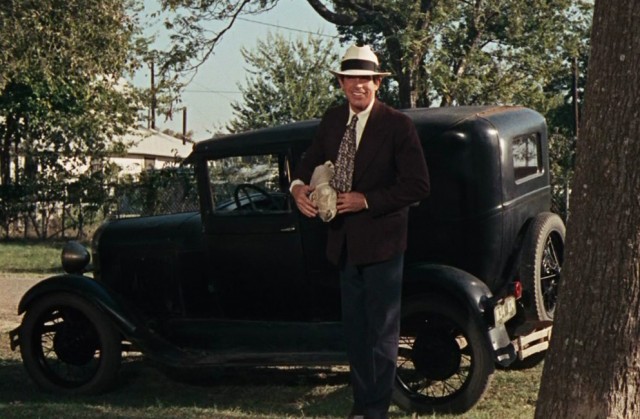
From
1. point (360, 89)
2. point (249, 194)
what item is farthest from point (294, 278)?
point (360, 89)

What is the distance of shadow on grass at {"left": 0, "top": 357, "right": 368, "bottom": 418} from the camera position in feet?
22.4

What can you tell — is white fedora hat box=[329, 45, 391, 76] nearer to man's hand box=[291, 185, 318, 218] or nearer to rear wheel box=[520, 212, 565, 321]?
man's hand box=[291, 185, 318, 218]

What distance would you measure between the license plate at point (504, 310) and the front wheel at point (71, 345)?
108 inches

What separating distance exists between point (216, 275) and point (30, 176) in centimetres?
2262

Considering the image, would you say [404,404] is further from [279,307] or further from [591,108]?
[591,108]

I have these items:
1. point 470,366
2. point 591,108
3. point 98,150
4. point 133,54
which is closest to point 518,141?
point 470,366

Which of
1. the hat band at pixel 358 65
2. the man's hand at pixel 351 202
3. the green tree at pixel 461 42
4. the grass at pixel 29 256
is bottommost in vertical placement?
the grass at pixel 29 256

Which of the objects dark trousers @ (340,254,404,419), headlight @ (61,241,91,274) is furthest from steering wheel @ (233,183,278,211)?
dark trousers @ (340,254,404,419)

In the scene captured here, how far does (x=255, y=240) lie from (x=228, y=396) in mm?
1116

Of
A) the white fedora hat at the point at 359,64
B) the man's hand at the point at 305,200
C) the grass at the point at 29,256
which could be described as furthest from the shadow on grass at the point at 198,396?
the grass at the point at 29,256

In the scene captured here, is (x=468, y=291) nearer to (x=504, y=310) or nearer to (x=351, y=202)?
(x=504, y=310)

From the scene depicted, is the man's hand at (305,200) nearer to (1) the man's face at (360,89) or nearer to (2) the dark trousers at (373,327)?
(2) the dark trousers at (373,327)

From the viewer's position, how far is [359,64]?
17.9ft

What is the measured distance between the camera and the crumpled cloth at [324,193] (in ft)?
17.8
